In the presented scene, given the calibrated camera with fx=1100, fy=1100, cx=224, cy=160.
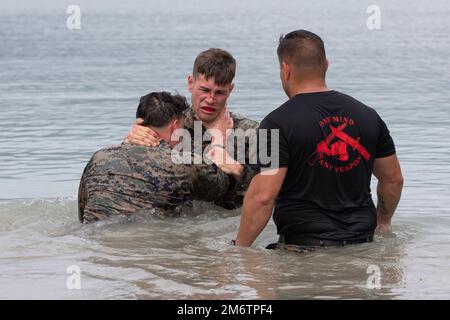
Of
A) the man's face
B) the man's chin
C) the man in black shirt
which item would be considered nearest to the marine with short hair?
the man's face

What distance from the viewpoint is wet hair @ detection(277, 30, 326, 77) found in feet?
26.5

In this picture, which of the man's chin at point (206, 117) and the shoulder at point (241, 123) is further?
the shoulder at point (241, 123)

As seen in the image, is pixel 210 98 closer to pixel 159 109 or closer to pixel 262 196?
pixel 159 109

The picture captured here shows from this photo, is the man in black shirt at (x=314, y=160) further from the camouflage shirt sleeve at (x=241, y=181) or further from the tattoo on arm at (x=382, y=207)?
the camouflage shirt sleeve at (x=241, y=181)

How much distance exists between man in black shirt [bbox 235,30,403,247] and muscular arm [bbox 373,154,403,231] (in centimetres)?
9

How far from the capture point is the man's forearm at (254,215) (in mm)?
7996

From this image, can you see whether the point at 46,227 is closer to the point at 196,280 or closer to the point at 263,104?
the point at 196,280

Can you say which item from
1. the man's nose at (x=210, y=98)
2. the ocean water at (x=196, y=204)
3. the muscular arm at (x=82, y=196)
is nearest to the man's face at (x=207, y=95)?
the man's nose at (x=210, y=98)

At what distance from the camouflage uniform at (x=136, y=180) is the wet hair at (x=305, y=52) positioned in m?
1.50

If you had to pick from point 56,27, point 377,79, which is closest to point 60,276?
point 377,79

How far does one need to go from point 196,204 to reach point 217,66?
1.31 metres

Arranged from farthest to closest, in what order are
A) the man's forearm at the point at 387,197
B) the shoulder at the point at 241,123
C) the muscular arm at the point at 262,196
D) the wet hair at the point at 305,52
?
1. the shoulder at the point at 241,123
2. the man's forearm at the point at 387,197
3. the wet hair at the point at 305,52
4. the muscular arm at the point at 262,196

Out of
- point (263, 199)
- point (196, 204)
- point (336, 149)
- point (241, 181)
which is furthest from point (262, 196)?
point (196, 204)

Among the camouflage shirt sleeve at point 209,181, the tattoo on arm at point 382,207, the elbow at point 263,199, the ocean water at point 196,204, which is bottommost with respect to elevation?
the ocean water at point 196,204
